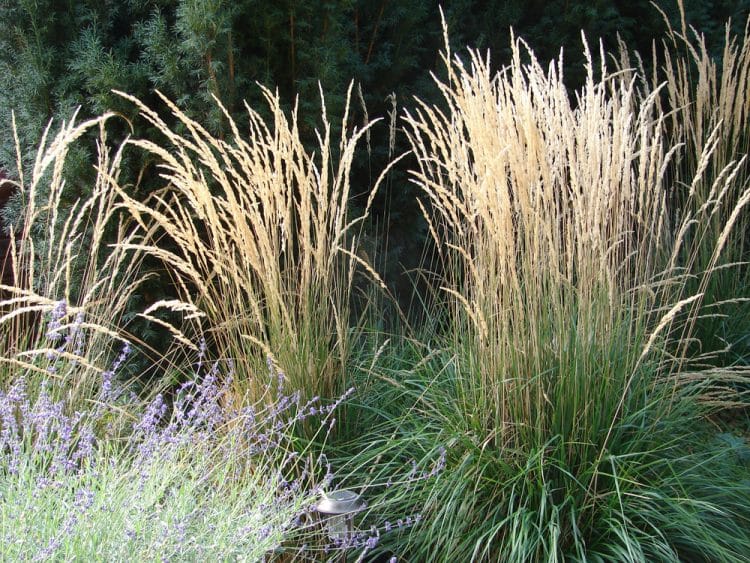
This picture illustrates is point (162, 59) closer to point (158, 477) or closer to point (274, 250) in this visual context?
point (274, 250)

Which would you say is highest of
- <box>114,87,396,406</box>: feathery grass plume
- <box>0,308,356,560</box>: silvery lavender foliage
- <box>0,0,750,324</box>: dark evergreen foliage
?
<box>0,0,750,324</box>: dark evergreen foliage

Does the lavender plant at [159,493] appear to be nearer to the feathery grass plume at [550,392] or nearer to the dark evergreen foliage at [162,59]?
the feathery grass plume at [550,392]

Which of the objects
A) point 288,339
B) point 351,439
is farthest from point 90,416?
point 351,439

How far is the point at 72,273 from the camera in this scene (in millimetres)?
3660

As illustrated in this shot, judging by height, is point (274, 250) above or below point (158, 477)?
above

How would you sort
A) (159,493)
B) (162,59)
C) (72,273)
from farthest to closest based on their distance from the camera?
(72,273) → (162,59) → (159,493)

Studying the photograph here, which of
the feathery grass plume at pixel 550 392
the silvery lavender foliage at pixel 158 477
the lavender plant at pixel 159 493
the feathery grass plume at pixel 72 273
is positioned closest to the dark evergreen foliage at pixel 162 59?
the feathery grass plume at pixel 72 273

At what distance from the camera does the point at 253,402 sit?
2918 mm

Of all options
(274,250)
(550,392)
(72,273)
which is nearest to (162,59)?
Answer: (72,273)

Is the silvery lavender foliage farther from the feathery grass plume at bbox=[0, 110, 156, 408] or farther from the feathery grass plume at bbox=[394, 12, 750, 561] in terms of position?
the feathery grass plume at bbox=[394, 12, 750, 561]

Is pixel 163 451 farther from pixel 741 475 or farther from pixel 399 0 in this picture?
pixel 399 0

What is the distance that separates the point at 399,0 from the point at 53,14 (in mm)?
1889

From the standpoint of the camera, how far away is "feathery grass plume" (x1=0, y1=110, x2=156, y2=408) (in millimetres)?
2926

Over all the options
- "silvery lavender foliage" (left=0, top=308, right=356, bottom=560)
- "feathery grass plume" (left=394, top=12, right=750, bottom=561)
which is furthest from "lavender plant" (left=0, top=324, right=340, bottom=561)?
"feathery grass plume" (left=394, top=12, right=750, bottom=561)
